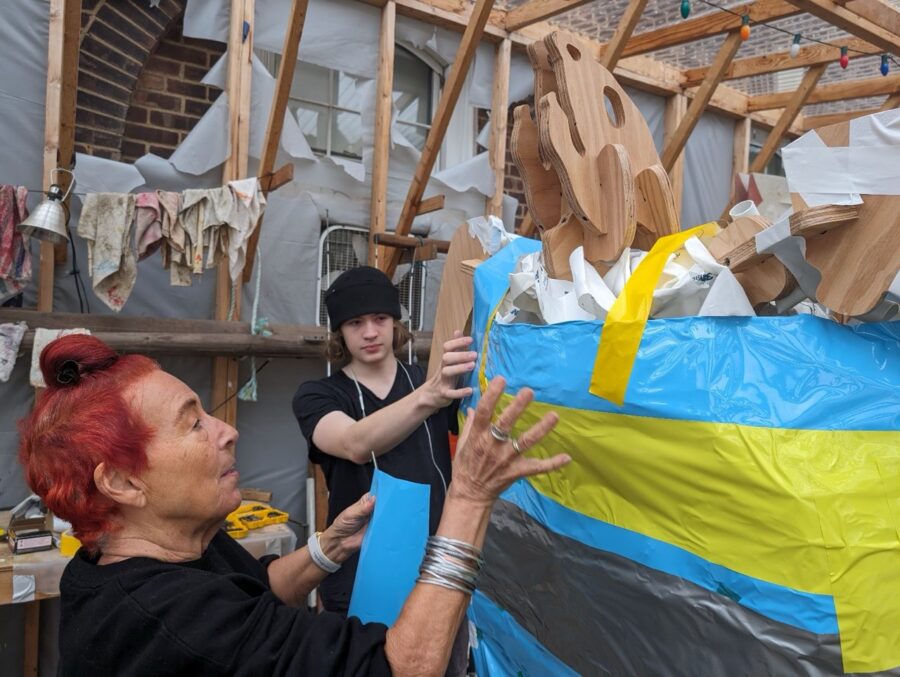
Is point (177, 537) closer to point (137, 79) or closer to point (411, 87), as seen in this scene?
point (137, 79)

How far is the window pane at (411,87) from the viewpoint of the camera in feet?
13.7

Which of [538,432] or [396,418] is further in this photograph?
[396,418]

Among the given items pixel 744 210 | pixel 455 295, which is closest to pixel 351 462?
pixel 455 295

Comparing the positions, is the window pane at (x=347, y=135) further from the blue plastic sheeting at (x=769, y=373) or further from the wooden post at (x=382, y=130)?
the blue plastic sheeting at (x=769, y=373)

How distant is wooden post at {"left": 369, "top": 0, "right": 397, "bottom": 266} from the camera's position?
3.68 m

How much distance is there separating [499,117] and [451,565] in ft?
12.1

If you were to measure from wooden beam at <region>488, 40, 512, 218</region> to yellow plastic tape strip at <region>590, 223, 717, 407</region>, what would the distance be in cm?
331

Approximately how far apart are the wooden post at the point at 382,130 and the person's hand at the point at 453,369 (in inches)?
91.7

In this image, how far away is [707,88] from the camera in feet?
12.8

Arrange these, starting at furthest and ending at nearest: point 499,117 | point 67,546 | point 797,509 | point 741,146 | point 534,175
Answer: point 741,146 → point 499,117 → point 67,546 → point 534,175 → point 797,509

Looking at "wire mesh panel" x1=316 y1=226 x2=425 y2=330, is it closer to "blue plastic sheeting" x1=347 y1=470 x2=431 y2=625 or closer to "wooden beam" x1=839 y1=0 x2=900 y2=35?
"blue plastic sheeting" x1=347 y1=470 x2=431 y2=625

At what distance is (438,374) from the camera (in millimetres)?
1406

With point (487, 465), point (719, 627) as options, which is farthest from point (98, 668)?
point (719, 627)

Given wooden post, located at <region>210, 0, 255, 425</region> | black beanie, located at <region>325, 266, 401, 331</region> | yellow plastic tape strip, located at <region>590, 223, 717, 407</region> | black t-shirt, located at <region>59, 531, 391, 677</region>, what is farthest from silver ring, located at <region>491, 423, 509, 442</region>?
wooden post, located at <region>210, 0, 255, 425</region>
